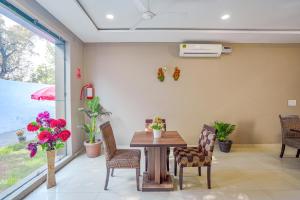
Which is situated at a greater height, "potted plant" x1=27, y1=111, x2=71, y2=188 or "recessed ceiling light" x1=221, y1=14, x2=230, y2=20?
"recessed ceiling light" x1=221, y1=14, x2=230, y2=20

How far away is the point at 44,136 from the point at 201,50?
12.6 ft

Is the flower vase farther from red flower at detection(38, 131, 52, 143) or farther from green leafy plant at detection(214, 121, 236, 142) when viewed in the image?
green leafy plant at detection(214, 121, 236, 142)

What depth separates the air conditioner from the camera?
4.69m

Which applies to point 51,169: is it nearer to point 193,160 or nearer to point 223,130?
point 193,160

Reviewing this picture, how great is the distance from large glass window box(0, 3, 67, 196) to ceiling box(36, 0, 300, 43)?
2.08 ft

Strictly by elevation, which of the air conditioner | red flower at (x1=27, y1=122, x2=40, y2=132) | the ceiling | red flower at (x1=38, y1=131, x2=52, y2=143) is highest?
the ceiling

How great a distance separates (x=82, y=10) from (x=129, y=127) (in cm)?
296

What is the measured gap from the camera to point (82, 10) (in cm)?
315

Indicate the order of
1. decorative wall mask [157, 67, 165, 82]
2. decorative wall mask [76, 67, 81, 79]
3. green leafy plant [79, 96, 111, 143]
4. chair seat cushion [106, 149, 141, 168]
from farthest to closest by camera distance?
decorative wall mask [157, 67, 165, 82], decorative wall mask [76, 67, 81, 79], green leafy plant [79, 96, 111, 143], chair seat cushion [106, 149, 141, 168]

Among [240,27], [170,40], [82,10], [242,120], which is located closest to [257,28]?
[240,27]

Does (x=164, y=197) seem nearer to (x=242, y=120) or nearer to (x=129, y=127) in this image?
(x=129, y=127)

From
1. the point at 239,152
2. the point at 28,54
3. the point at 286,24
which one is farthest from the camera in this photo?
the point at 239,152

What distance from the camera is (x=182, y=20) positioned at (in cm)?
368

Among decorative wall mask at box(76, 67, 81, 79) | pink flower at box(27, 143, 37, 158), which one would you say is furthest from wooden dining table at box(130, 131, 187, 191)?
decorative wall mask at box(76, 67, 81, 79)
